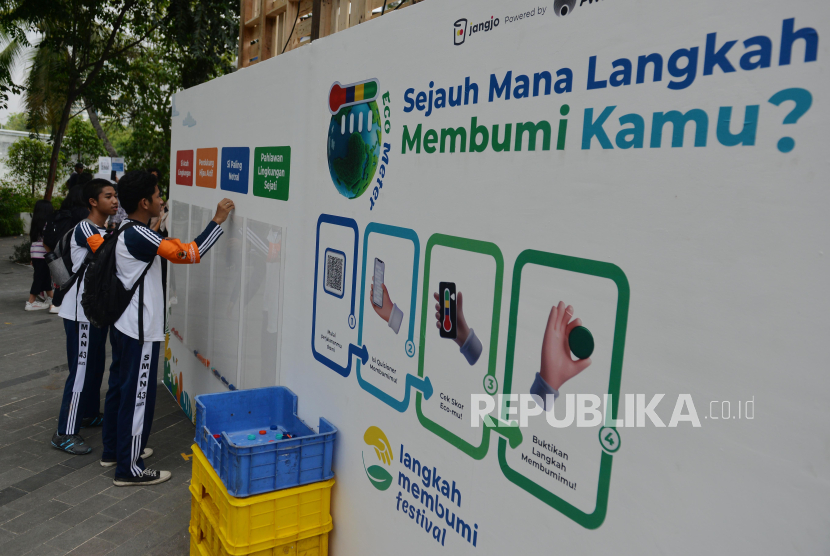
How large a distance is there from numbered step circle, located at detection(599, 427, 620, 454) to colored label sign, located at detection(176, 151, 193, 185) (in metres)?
4.75

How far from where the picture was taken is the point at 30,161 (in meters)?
22.4

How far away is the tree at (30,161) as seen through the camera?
876 inches

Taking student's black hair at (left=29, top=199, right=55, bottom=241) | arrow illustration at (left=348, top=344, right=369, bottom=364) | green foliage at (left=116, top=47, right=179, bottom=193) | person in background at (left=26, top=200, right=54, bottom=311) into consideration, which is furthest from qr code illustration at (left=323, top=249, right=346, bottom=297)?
green foliage at (left=116, top=47, right=179, bottom=193)

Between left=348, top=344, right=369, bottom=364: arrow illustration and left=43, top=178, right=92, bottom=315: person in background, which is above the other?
left=43, top=178, right=92, bottom=315: person in background

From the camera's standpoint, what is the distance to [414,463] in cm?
278

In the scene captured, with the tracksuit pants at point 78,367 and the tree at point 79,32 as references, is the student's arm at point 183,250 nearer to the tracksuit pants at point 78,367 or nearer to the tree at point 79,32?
the tracksuit pants at point 78,367

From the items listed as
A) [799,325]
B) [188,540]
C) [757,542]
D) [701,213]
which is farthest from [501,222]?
[188,540]

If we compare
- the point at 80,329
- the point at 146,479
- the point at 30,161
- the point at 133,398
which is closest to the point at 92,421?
the point at 80,329

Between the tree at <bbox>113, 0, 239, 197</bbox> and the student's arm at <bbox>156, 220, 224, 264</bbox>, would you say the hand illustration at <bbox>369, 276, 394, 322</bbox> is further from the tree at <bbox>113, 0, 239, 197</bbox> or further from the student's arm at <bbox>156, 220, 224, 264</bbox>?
the tree at <bbox>113, 0, 239, 197</bbox>

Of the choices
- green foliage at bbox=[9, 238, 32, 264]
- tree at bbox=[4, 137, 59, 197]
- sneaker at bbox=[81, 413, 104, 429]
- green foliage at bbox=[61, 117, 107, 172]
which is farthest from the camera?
green foliage at bbox=[61, 117, 107, 172]

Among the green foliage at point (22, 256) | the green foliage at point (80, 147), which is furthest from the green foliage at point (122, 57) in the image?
the green foliage at point (80, 147)

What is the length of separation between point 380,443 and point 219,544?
3.22 ft

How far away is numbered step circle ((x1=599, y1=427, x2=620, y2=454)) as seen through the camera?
188 cm
